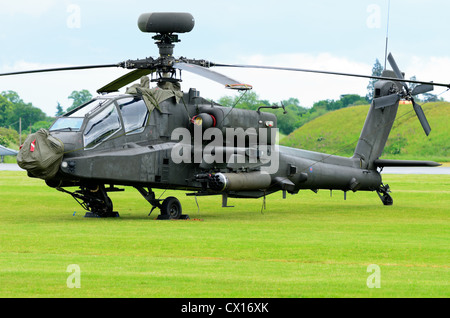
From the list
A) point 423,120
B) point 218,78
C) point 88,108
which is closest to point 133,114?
point 88,108

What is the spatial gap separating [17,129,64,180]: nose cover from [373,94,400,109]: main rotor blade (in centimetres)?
1442

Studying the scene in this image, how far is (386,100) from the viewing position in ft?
98.4

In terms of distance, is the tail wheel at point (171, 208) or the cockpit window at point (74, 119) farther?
the tail wheel at point (171, 208)

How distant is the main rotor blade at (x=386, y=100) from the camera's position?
97.6 feet

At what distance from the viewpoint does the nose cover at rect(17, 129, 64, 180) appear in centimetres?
2002

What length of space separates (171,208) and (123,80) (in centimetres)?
431

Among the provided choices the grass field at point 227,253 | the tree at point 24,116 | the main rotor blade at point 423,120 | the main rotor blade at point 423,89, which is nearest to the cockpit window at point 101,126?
the grass field at point 227,253

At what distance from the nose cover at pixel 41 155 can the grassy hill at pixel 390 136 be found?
91.7 m

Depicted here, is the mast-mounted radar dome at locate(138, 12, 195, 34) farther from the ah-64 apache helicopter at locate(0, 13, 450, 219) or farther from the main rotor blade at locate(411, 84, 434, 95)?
the main rotor blade at locate(411, 84, 434, 95)

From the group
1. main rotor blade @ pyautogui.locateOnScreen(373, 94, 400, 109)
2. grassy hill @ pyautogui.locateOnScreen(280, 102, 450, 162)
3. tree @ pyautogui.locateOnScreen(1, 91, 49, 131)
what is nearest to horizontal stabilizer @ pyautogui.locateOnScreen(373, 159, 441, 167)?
main rotor blade @ pyautogui.locateOnScreen(373, 94, 400, 109)

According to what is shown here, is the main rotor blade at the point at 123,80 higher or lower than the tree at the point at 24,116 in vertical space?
lower

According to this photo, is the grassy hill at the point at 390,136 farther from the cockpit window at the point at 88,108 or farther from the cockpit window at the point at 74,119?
the cockpit window at the point at 74,119
